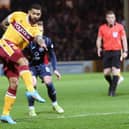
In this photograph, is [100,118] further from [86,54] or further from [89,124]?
[86,54]

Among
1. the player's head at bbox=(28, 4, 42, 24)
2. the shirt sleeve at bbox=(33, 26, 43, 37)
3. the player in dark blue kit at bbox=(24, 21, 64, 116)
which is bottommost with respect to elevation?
the player in dark blue kit at bbox=(24, 21, 64, 116)

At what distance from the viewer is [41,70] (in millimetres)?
12406

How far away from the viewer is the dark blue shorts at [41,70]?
1226 cm

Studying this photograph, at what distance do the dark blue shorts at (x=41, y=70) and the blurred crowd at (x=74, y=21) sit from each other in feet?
56.7

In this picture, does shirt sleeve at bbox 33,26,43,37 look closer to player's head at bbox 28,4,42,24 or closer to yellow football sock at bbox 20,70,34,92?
player's head at bbox 28,4,42,24

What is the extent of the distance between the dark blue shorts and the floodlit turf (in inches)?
27.2

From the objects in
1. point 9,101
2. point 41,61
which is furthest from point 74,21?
point 9,101

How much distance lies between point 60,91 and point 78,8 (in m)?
15.1

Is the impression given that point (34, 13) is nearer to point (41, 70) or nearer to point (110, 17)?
point (41, 70)

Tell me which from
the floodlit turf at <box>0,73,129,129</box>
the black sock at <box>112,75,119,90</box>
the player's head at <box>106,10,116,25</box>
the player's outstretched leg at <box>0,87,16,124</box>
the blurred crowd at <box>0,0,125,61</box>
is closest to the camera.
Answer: the floodlit turf at <box>0,73,129,129</box>

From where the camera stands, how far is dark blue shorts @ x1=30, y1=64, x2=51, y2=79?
1226 cm

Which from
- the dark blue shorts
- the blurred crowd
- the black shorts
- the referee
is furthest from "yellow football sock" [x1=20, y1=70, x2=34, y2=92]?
the blurred crowd

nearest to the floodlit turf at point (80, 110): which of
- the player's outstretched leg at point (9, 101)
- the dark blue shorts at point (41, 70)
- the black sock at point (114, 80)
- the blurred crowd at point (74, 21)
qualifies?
the player's outstretched leg at point (9, 101)

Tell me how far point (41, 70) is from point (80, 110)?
1055 mm
